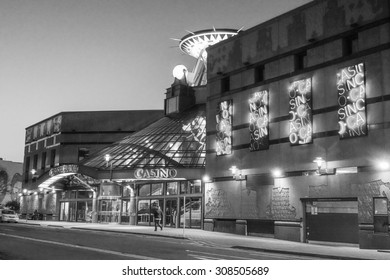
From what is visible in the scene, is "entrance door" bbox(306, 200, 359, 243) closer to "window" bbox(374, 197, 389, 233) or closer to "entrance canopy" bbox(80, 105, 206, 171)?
"window" bbox(374, 197, 389, 233)

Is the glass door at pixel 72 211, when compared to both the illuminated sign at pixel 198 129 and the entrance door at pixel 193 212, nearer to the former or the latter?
the illuminated sign at pixel 198 129

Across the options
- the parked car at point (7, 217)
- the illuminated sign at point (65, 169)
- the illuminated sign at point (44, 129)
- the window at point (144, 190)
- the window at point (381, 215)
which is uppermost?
the illuminated sign at point (44, 129)

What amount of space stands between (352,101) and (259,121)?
27.1 feet

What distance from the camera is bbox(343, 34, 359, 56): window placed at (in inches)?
1128

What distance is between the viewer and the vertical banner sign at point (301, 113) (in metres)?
30.3

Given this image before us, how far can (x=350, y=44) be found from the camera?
29000mm

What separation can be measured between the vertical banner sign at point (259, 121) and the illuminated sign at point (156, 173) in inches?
391

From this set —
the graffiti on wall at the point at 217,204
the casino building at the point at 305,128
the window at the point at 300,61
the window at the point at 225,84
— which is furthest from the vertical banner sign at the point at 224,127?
the window at the point at 300,61

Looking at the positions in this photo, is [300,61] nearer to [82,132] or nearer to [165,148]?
[165,148]

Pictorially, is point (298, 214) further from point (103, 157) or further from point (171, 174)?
point (103, 157)

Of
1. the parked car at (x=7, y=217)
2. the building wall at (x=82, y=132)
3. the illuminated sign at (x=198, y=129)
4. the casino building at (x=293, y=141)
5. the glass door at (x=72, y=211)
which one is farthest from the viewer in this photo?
the building wall at (x=82, y=132)
